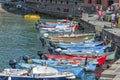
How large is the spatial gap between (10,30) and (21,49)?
2135 cm

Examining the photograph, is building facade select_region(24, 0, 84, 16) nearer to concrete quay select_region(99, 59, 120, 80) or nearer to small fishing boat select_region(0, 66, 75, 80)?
small fishing boat select_region(0, 66, 75, 80)

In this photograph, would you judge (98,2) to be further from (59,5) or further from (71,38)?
(71,38)

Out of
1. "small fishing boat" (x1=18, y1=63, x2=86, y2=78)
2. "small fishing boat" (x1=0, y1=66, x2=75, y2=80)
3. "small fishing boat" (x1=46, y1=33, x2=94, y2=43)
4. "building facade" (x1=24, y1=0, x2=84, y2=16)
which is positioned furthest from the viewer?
"building facade" (x1=24, y1=0, x2=84, y2=16)

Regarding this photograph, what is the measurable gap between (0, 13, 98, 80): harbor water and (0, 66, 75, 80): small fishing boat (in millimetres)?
4803

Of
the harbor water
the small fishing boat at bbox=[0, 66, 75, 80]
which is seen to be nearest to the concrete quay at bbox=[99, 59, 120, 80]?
the small fishing boat at bbox=[0, 66, 75, 80]

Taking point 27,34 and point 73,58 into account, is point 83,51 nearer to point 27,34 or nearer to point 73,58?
point 73,58

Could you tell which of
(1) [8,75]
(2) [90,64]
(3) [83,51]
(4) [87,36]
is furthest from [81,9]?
(1) [8,75]

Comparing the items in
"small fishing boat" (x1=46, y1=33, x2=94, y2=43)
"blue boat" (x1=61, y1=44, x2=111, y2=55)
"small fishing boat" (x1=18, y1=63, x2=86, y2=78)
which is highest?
"small fishing boat" (x1=18, y1=63, x2=86, y2=78)

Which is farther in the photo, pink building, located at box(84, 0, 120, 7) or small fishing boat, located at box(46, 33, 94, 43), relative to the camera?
pink building, located at box(84, 0, 120, 7)

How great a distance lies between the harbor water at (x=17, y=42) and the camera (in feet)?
148

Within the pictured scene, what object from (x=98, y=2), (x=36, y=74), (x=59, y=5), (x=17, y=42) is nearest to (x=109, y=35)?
(x=17, y=42)

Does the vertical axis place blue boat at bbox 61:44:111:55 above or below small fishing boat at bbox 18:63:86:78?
below

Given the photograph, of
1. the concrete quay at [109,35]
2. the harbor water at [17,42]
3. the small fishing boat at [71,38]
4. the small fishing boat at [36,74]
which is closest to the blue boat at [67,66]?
the harbor water at [17,42]

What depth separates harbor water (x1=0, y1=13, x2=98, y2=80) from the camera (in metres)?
45.1
